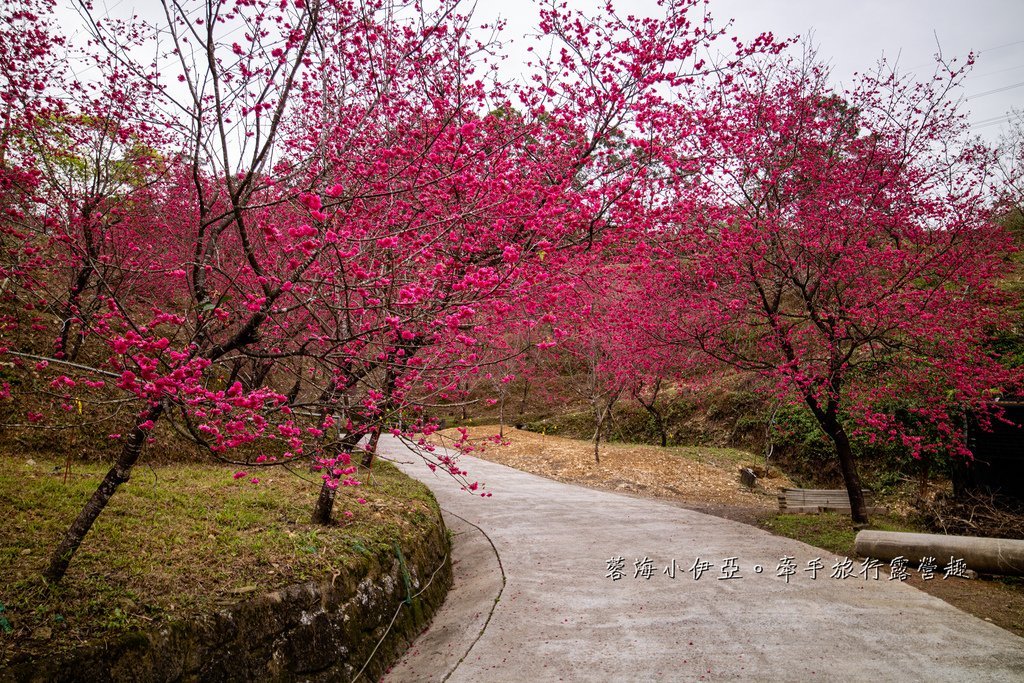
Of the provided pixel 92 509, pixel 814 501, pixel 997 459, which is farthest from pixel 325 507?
pixel 997 459

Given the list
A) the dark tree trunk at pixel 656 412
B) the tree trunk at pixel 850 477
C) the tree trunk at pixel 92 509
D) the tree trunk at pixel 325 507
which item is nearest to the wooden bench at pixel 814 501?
the tree trunk at pixel 850 477

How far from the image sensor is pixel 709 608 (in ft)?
19.4

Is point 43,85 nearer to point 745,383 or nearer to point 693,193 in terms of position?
point 693,193

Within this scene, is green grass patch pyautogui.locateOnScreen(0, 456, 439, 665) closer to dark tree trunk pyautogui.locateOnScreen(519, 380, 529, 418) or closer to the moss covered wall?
the moss covered wall

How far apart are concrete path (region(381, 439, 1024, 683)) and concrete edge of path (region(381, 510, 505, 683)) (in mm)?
23

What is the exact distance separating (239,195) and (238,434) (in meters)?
1.66

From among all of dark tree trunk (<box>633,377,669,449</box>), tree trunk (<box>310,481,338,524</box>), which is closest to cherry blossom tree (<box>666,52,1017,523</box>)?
tree trunk (<box>310,481,338,524</box>)

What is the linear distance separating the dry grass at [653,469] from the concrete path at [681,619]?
541 centimetres

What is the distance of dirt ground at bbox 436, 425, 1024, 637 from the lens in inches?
515

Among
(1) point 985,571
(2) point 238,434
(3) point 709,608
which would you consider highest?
(2) point 238,434

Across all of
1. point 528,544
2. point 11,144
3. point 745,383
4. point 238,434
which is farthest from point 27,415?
point 745,383

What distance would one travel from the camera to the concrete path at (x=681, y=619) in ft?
15.4

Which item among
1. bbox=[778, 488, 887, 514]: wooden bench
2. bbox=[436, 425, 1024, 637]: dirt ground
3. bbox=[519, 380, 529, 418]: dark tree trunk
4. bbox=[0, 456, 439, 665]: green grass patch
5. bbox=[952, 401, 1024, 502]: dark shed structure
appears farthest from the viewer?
bbox=[519, 380, 529, 418]: dark tree trunk

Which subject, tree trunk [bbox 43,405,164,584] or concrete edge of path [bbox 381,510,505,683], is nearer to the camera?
tree trunk [bbox 43,405,164,584]
